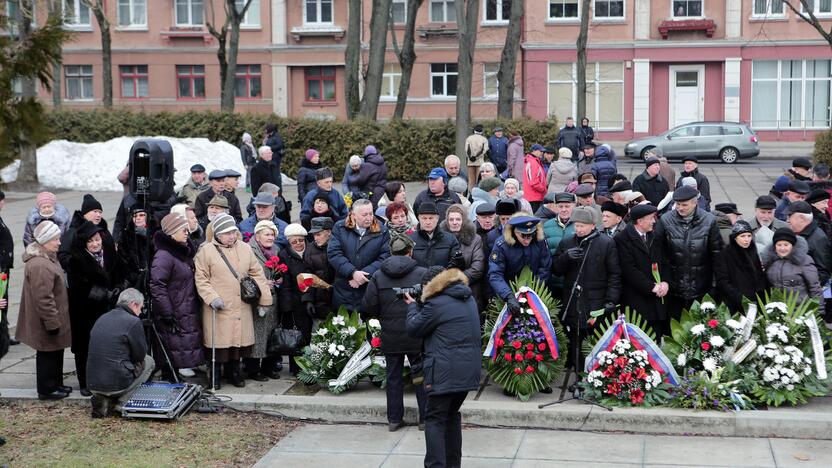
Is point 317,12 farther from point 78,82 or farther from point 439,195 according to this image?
point 439,195

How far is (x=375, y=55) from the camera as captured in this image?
3111 cm

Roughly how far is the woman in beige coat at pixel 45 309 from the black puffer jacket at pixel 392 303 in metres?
3.05

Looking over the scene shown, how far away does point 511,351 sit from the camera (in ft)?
32.2

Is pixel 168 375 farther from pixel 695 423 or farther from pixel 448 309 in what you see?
pixel 695 423

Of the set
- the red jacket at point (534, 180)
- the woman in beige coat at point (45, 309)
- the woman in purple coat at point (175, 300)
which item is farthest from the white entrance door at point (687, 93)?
the woman in beige coat at point (45, 309)

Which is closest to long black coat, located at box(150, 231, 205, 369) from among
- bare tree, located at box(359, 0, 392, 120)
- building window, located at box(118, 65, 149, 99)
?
bare tree, located at box(359, 0, 392, 120)

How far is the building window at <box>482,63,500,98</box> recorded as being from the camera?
1882 inches

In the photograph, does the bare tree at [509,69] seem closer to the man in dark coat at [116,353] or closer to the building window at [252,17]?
the building window at [252,17]

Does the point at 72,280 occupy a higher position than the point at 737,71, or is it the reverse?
the point at 737,71

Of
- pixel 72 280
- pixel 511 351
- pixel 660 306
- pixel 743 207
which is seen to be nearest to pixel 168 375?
pixel 72 280

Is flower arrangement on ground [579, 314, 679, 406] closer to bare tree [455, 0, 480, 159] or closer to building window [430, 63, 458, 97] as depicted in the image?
bare tree [455, 0, 480, 159]

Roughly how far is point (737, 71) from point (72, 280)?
38.7m

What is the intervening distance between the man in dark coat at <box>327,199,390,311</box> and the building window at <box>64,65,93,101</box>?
43860mm

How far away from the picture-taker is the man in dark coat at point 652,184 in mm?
15156
